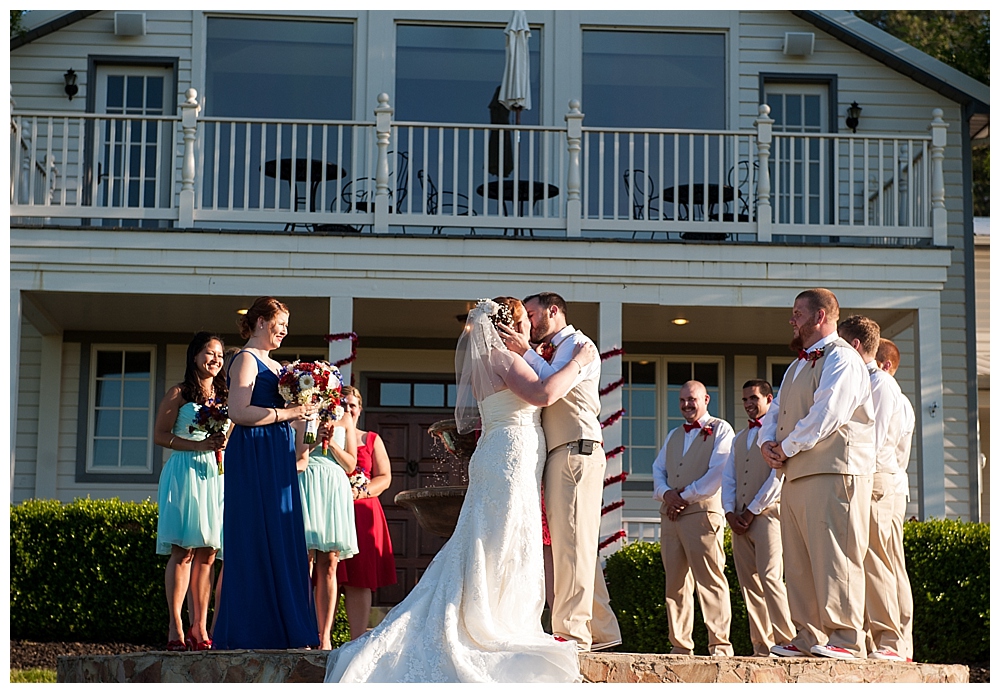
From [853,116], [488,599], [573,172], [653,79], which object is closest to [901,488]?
[488,599]

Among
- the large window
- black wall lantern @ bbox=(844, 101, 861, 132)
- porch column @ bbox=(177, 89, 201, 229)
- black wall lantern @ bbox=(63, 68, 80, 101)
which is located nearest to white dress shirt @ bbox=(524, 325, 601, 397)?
porch column @ bbox=(177, 89, 201, 229)

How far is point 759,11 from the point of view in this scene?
14.1 meters

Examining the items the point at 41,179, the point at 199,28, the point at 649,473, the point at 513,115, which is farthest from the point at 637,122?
Result: the point at 41,179

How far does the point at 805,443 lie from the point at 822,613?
31.3 inches

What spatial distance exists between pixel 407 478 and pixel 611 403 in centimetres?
287

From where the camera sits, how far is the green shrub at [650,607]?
1006 centimetres

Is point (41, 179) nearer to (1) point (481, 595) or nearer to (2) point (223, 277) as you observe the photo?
(2) point (223, 277)

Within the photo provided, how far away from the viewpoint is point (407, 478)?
43.8 feet

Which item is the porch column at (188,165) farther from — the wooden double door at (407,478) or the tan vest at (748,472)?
the tan vest at (748,472)

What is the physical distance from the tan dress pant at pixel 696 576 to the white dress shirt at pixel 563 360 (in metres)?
2.86

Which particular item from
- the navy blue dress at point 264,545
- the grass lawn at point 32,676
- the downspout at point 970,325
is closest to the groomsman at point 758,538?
the navy blue dress at point 264,545

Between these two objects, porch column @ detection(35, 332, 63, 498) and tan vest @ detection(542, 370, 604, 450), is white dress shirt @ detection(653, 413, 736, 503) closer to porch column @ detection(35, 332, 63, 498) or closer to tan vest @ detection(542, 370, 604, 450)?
tan vest @ detection(542, 370, 604, 450)

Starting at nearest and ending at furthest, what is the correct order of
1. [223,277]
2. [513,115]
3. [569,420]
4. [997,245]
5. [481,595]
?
[481,595] → [569,420] → [997,245] → [223,277] → [513,115]

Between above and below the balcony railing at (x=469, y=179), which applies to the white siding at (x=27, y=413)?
below
